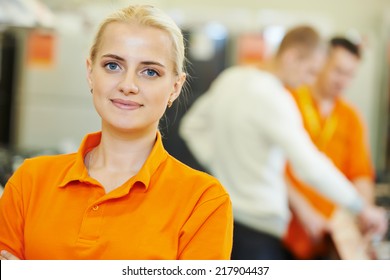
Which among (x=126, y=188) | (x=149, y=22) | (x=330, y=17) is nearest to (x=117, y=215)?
(x=126, y=188)

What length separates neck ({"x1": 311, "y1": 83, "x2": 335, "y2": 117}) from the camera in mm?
1928

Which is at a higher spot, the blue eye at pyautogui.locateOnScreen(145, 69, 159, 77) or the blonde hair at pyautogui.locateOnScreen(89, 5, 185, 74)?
the blonde hair at pyautogui.locateOnScreen(89, 5, 185, 74)

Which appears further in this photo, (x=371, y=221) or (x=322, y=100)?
(x=322, y=100)

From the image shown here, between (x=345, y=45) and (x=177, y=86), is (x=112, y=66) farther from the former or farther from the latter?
(x=345, y=45)

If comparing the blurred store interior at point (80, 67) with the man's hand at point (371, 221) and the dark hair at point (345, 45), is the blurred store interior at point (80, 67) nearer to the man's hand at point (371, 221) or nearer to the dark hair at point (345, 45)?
the dark hair at point (345, 45)

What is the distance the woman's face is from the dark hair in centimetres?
119

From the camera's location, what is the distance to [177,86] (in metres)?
→ 0.88

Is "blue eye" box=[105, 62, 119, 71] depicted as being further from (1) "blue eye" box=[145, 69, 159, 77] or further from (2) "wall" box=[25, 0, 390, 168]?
(2) "wall" box=[25, 0, 390, 168]

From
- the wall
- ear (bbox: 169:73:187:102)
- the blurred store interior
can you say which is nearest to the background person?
the wall

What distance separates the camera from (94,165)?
0.91m

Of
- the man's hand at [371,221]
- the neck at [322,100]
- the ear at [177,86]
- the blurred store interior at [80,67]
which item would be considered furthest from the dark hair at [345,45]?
the ear at [177,86]

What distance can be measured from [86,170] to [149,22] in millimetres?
237

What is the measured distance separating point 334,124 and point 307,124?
0.15 metres

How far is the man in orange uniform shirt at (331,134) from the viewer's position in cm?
188
